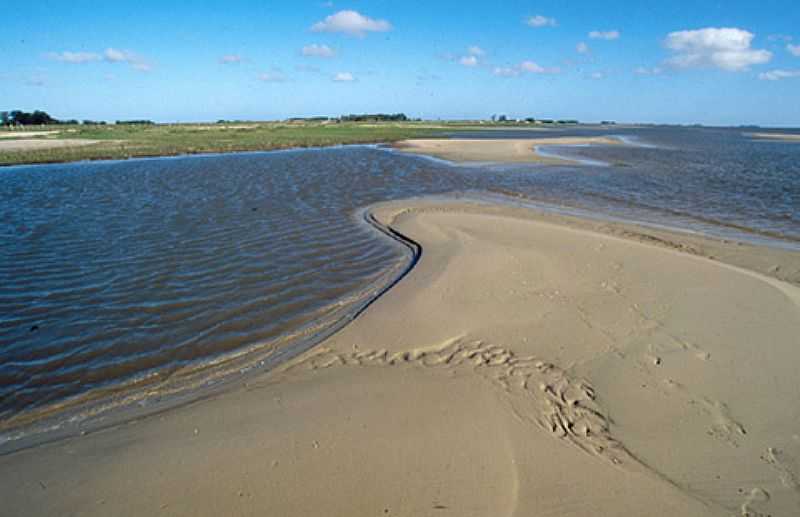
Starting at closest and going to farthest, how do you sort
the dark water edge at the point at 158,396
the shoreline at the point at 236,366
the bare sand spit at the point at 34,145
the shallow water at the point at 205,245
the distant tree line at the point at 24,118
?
the dark water edge at the point at 158,396 < the shoreline at the point at 236,366 < the shallow water at the point at 205,245 < the bare sand spit at the point at 34,145 < the distant tree line at the point at 24,118

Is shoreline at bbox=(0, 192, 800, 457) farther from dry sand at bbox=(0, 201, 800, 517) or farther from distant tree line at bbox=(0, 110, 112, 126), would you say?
distant tree line at bbox=(0, 110, 112, 126)

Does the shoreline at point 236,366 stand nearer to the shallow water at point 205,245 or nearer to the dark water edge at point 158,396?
the dark water edge at point 158,396

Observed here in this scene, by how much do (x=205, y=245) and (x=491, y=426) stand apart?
31.7ft

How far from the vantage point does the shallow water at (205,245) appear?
6551mm

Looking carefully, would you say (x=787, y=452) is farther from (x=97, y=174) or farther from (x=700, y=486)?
(x=97, y=174)

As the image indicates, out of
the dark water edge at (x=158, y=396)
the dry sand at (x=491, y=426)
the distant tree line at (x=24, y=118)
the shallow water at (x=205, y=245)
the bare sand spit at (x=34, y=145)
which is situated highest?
the distant tree line at (x=24, y=118)

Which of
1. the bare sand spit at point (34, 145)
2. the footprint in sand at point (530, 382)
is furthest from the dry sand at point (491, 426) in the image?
the bare sand spit at point (34, 145)

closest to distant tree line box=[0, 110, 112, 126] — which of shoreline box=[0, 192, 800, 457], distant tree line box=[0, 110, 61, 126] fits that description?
distant tree line box=[0, 110, 61, 126]

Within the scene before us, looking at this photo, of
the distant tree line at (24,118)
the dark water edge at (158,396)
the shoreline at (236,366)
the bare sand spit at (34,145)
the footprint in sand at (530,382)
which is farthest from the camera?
the distant tree line at (24,118)

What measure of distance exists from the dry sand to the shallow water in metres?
1.66

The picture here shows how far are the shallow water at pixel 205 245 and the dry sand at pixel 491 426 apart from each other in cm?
166

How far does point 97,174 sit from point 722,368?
104ft

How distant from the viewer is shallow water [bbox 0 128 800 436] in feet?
21.5

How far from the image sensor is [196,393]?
550 centimetres
